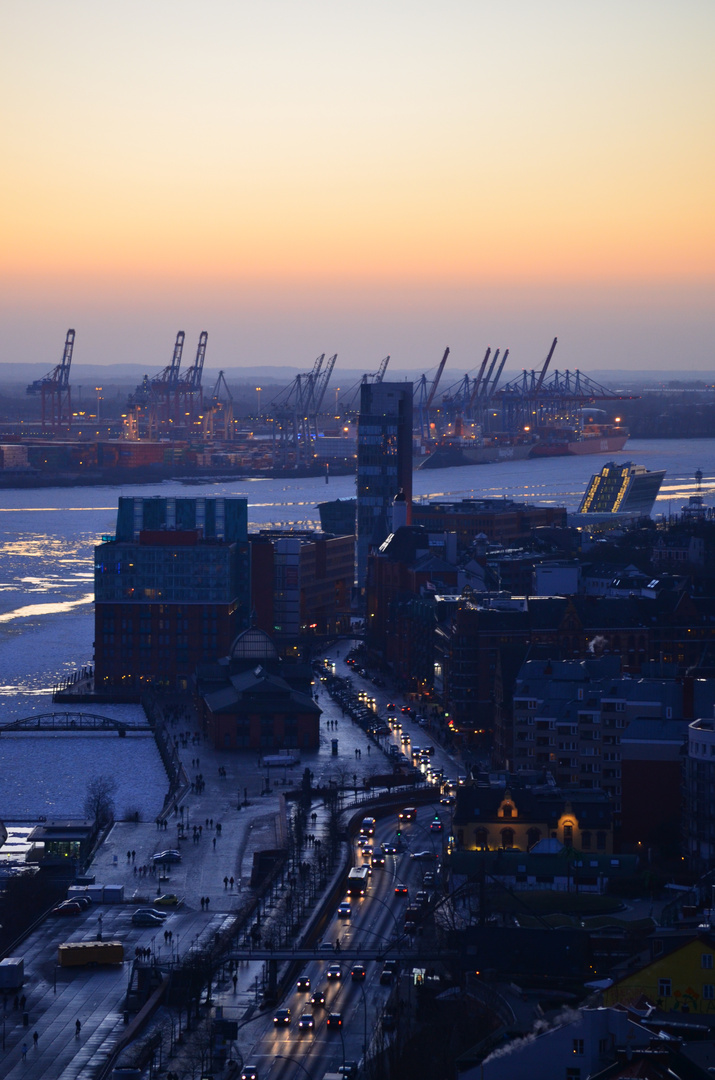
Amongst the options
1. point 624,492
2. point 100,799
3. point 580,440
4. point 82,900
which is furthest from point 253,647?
point 580,440

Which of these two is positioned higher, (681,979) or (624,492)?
(681,979)

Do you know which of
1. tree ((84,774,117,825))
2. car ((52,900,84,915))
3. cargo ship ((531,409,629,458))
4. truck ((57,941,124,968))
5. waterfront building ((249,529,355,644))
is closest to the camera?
truck ((57,941,124,968))

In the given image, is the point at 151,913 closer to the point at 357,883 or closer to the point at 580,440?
the point at 357,883

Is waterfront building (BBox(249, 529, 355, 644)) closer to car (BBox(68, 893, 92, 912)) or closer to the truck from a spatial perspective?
car (BBox(68, 893, 92, 912))

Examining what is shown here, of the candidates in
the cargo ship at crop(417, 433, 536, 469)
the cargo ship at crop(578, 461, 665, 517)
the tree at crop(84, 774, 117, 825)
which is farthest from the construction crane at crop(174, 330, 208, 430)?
the tree at crop(84, 774, 117, 825)

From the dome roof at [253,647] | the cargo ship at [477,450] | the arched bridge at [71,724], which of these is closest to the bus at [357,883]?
the dome roof at [253,647]

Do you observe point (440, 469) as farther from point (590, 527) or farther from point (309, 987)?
point (309, 987)
